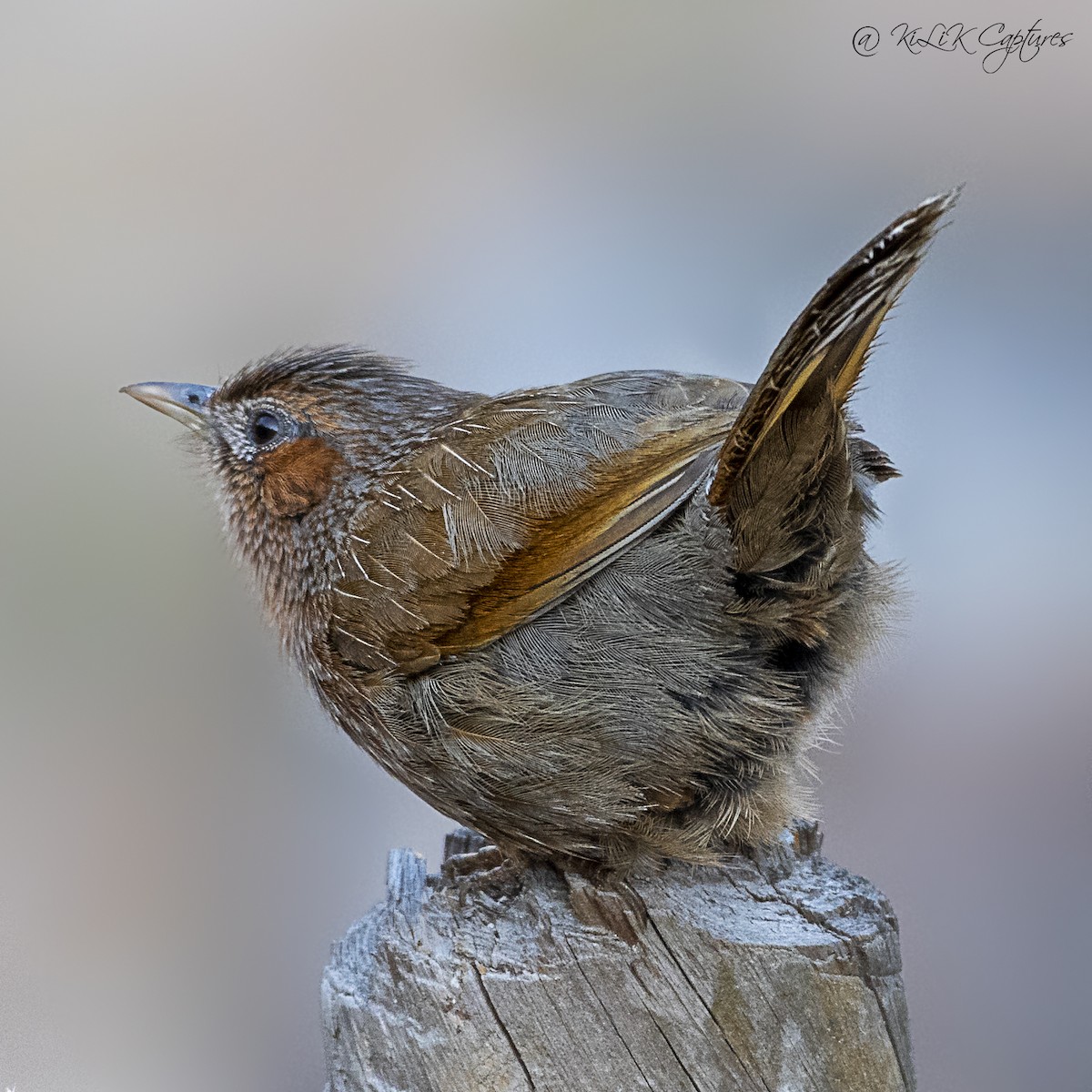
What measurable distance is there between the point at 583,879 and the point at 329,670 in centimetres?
82

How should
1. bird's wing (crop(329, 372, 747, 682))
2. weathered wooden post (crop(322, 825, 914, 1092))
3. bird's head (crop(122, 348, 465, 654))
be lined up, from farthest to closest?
1. bird's head (crop(122, 348, 465, 654))
2. bird's wing (crop(329, 372, 747, 682))
3. weathered wooden post (crop(322, 825, 914, 1092))

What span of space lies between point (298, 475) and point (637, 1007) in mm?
1546

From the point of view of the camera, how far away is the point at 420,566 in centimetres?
282

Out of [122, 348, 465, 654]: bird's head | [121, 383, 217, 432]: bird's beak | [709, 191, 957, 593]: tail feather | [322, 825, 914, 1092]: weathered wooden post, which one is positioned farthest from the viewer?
[121, 383, 217, 432]: bird's beak

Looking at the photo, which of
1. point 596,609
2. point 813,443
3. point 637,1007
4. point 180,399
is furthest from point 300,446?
point 637,1007

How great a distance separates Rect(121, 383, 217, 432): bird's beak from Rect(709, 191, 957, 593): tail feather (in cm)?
150

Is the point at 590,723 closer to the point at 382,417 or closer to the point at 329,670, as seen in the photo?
the point at 329,670

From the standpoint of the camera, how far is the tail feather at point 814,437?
216cm

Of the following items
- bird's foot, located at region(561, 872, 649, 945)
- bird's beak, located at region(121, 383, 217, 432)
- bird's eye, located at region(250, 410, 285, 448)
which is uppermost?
bird's beak, located at region(121, 383, 217, 432)

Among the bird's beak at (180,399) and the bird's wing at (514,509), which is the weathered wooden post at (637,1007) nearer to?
the bird's wing at (514,509)

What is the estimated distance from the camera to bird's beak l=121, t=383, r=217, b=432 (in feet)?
10.7

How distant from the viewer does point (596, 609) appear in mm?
2732

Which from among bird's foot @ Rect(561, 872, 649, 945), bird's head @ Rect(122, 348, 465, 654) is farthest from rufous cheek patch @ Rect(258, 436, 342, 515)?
bird's foot @ Rect(561, 872, 649, 945)

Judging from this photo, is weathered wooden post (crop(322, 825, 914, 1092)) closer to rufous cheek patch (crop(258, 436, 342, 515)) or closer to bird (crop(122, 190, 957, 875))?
bird (crop(122, 190, 957, 875))
